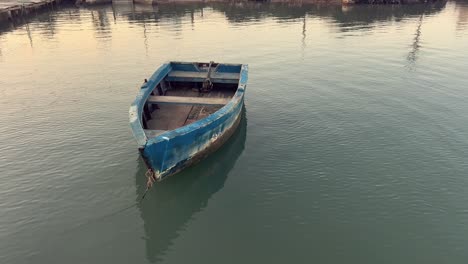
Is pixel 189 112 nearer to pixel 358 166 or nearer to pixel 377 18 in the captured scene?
pixel 358 166

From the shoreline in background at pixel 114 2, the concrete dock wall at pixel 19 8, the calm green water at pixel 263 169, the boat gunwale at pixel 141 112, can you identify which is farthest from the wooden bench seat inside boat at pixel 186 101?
the shoreline in background at pixel 114 2

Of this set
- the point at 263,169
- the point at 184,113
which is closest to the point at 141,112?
the point at 184,113

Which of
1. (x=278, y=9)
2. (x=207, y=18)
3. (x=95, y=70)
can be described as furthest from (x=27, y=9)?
(x=278, y=9)

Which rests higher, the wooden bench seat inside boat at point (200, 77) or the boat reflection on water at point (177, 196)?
the wooden bench seat inside boat at point (200, 77)

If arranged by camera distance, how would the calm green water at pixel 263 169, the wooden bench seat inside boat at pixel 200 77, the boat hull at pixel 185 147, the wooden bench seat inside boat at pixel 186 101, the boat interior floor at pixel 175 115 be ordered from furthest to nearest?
the wooden bench seat inside boat at pixel 200 77 < the wooden bench seat inside boat at pixel 186 101 < the boat interior floor at pixel 175 115 < the boat hull at pixel 185 147 < the calm green water at pixel 263 169

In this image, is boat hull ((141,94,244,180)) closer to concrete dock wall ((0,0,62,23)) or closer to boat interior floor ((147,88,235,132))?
boat interior floor ((147,88,235,132))

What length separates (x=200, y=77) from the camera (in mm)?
18359

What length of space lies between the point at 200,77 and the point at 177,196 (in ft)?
26.6

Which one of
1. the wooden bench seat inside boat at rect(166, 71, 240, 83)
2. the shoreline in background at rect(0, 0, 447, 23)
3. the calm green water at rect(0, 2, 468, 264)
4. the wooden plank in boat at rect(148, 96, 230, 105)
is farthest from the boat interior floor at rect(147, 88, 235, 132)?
the shoreline in background at rect(0, 0, 447, 23)

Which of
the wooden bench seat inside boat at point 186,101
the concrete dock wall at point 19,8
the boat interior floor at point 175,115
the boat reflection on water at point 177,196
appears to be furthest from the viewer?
the concrete dock wall at point 19,8

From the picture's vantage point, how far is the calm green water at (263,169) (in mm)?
10125

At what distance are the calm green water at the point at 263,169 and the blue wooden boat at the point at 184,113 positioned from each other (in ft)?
3.90

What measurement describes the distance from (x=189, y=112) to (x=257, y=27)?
1133 inches

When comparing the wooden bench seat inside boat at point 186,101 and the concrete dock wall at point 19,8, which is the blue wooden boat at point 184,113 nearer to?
the wooden bench seat inside boat at point 186,101
